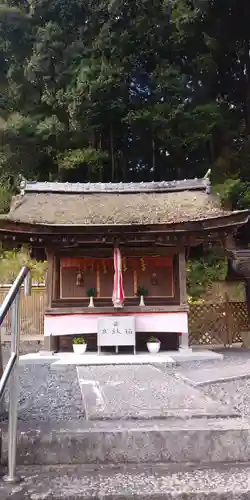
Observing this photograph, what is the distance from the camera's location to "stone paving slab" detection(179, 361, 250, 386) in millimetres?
5535

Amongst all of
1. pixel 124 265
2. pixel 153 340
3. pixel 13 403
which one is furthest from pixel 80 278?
pixel 13 403

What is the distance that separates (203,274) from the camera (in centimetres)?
1580

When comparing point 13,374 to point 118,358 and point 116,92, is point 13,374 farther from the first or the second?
point 116,92

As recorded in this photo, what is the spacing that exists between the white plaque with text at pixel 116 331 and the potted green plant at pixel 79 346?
0.48 m

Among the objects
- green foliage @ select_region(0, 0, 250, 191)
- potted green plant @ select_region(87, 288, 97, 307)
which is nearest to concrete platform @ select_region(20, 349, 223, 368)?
potted green plant @ select_region(87, 288, 97, 307)

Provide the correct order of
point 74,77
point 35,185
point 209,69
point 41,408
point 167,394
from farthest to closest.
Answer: point 209,69 → point 74,77 → point 35,185 → point 167,394 → point 41,408

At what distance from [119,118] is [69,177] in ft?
12.1

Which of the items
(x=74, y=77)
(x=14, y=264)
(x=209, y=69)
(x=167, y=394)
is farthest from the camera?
(x=209, y=69)

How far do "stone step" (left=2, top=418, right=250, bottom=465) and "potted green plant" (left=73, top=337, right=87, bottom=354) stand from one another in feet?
21.8

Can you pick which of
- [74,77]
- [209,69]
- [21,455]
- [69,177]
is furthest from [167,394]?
[209,69]

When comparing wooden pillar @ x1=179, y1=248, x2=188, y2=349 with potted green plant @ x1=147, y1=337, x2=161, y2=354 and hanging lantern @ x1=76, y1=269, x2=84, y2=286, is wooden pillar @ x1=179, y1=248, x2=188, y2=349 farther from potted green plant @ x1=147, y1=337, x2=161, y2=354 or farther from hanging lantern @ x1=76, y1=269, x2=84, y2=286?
hanging lantern @ x1=76, y1=269, x2=84, y2=286

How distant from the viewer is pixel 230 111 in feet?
72.9

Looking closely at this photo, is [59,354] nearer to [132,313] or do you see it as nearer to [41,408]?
[132,313]

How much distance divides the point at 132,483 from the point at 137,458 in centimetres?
32
